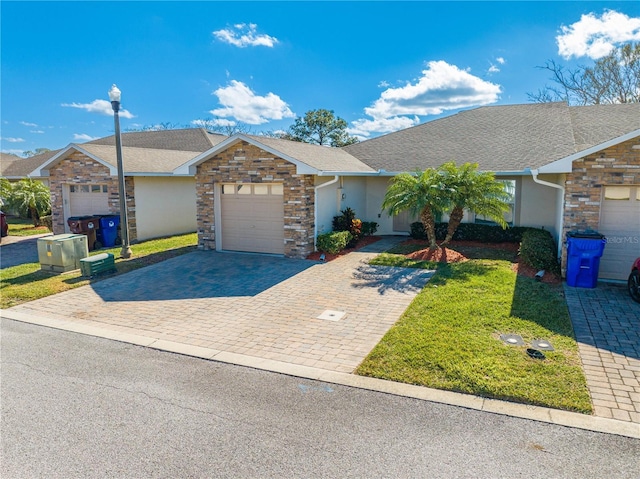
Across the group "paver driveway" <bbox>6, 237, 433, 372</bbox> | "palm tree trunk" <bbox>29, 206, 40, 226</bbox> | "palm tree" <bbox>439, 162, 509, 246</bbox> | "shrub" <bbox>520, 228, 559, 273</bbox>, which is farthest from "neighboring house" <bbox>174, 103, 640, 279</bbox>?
"palm tree trunk" <bbox>29, 206, 40, 226</bbox>

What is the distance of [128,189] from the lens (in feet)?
52.0

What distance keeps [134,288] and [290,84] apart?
22.3m

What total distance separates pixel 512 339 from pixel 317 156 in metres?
9.62

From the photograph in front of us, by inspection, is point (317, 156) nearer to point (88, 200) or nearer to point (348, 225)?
point (348, 225)

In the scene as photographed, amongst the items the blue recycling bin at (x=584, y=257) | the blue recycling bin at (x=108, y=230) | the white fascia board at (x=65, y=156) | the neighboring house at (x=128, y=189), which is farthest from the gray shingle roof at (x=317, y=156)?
the blue recycling bin at (x=584, y=257)

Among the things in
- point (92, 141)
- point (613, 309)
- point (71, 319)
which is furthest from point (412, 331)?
point (92, 141)

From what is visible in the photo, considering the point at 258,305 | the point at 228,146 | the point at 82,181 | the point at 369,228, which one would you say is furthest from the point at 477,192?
the point at 82,181

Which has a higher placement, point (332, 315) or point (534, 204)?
point (534, 204)

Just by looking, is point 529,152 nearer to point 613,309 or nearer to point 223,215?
point 613,309

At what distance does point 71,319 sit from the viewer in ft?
26.1

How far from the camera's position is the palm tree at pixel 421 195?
39.5 feet

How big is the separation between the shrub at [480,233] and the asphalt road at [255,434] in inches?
447

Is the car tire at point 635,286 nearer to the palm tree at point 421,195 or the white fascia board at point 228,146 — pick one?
the palm tree at point 421,195

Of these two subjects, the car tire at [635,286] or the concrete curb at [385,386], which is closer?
the concrete curb at [385,386]
